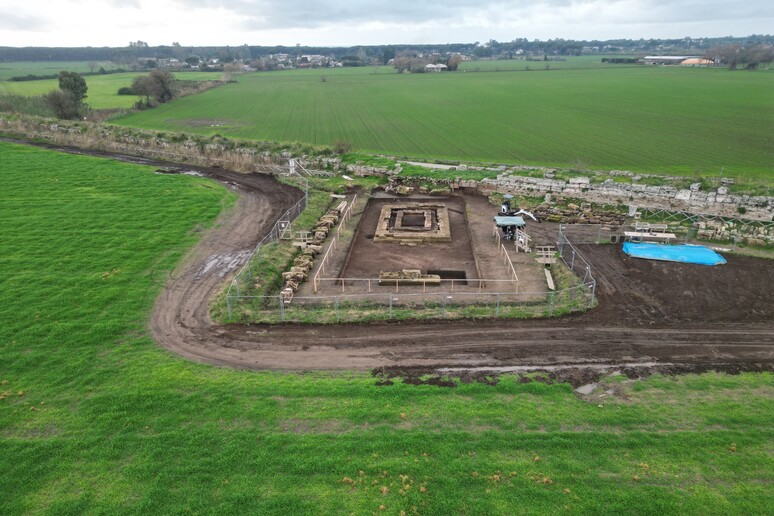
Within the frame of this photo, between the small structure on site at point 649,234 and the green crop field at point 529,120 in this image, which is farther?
the green crop field at point 529,120

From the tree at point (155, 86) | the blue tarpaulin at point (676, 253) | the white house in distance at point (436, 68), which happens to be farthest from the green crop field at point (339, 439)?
the white house in distance at point (436, 68)

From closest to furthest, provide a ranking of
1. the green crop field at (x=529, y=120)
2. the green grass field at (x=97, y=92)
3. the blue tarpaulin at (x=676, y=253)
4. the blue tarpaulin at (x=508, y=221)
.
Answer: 1. the blue tarpaulin at (x=676, y=253)
2. the blue tarpaulin at (x=508, y=221)
3. the green crop field at (x=529, y=120)
4. the green grass field at (x=97, y=92)

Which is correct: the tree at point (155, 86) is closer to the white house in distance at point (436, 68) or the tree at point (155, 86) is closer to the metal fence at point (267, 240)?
the metal fence at point (267, 240)

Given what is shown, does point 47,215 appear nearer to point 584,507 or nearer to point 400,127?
point 584,507

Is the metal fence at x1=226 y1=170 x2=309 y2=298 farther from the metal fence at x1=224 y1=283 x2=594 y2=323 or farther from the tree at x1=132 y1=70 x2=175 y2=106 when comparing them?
the tree at x1=132 y1=70 x2=175 y2=106

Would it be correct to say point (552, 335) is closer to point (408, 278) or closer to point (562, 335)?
point (562, 335)

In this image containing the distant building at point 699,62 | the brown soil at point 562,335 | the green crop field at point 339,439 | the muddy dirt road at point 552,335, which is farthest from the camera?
the distant building at point 699,62

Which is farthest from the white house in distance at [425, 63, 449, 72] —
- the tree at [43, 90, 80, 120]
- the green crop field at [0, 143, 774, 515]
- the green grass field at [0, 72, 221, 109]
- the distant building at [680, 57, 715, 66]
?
the green crop field at [0, 143, 774, 515]
